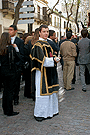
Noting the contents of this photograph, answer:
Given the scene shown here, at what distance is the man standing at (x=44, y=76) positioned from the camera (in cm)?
476

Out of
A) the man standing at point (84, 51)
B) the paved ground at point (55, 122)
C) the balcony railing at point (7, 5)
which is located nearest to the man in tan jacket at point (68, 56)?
the man standing at point (84, 51)

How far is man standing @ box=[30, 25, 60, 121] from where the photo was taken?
15.6ft

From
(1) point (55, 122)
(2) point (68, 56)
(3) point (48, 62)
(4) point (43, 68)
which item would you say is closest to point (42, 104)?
(1) point (55, 122)

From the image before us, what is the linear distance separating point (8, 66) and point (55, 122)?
153 centimetres

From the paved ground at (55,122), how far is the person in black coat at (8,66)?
0.31 metres

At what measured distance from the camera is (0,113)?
17.7 ft

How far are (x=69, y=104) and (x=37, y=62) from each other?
6.01 feet

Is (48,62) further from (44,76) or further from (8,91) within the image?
(8,91)

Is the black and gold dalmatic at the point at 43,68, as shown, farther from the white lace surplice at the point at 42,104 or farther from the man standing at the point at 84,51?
the man standing at the point at 84,51

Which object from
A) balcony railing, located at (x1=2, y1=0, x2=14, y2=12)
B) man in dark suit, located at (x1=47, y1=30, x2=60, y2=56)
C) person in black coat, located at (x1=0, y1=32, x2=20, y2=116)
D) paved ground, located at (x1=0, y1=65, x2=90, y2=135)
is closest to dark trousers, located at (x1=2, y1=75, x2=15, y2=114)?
person in black coat, located at (x1=0, y1=32, x2=20, y2=116)

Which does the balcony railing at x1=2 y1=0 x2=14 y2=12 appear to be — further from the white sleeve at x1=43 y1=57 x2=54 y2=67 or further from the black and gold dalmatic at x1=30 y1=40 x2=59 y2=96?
the white sleeve at x1=43 y1=57 x2=54 y2=67

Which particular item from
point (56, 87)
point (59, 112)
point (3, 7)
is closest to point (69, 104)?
point (59, 112)

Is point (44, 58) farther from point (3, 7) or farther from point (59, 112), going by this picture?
point (3, 7)

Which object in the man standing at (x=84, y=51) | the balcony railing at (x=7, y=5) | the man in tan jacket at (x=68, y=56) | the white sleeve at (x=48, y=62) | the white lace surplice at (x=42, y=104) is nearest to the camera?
the white sleeve at (x=48, y=62)
